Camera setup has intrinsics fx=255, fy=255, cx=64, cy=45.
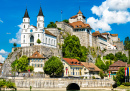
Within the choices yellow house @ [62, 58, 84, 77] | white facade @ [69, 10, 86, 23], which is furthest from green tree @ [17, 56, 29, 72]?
white facade @ [69, 10, 86, 23]

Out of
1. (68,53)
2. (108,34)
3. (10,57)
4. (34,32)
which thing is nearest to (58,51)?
(68,53)

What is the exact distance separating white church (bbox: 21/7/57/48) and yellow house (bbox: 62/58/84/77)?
13.8m

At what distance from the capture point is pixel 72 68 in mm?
84375

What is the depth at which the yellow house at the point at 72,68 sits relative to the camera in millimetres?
83219

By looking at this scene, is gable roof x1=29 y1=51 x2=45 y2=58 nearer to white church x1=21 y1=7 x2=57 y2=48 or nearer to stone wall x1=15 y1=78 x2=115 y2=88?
white church x1=21 y1=7 x2=57 y2=48

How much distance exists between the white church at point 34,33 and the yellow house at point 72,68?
544 inches

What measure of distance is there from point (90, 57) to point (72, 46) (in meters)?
12.3

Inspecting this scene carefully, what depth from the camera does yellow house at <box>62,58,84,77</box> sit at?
83.2 meters

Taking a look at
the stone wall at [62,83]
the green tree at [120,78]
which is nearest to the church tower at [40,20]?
the stone wall at [62,83]

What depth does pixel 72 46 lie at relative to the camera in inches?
3861

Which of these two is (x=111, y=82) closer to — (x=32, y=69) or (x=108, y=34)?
(x=32, y=69)

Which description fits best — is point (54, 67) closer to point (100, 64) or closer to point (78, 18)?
point (100, 64)

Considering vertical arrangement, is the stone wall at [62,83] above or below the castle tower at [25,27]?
below

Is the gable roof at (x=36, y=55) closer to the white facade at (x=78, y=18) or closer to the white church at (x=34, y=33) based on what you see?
the white church at (x=34, y=33)
